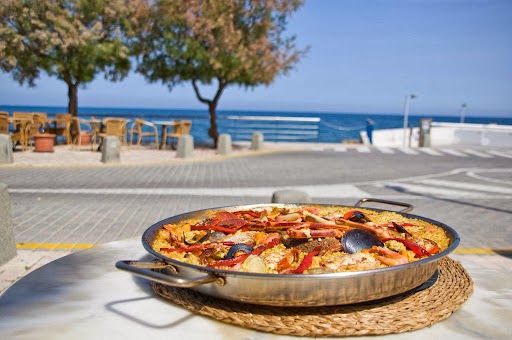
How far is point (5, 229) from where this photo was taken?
5352 mm

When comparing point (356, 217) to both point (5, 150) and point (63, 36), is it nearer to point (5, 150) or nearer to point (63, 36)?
point (5, 150)

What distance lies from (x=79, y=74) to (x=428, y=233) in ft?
70.1

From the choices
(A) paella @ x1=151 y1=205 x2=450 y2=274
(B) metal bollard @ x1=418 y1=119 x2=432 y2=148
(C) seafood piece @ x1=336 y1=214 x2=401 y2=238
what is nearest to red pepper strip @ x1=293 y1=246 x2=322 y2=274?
(A) paella @ x1=151 y1=205 x2=450 y2=274

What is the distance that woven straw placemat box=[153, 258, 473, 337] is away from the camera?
2.12m

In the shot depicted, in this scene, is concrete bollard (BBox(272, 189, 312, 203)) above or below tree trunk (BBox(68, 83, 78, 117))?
below

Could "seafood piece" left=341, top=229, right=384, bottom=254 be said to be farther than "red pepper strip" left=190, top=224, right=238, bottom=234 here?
No

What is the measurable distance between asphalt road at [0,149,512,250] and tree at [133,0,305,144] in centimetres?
412

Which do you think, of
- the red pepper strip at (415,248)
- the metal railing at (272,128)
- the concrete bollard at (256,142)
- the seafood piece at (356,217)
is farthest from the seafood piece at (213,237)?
the metal railing at (272,128)

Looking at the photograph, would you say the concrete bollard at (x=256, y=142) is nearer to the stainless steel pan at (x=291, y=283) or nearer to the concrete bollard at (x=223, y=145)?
the concrete bollard at (x=223, y=145)

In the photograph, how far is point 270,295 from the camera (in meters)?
2.10

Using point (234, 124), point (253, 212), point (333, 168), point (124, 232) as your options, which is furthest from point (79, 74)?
point (253, 212)

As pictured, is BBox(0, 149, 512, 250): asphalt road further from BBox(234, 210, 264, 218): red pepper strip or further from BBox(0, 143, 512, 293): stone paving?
BBox(234, 210, 264, 218): red pepper strip

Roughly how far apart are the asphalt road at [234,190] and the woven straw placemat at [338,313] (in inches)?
161

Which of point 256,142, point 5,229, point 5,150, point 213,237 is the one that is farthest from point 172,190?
point 256,142
